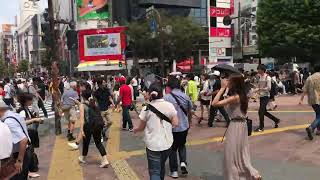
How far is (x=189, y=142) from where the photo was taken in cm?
1204

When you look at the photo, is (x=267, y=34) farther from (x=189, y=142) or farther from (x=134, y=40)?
(x=189, y=142)

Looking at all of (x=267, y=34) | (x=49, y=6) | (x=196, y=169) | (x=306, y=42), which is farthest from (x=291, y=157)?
(x=267, y=34)

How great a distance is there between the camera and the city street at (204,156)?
8.80 metres

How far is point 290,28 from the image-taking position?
128 ft

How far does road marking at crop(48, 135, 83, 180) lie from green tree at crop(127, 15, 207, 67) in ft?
160

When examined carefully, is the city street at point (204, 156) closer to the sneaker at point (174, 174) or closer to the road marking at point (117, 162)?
the road marking at point (117, 162)

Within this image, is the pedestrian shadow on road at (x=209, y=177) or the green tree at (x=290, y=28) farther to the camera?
the green tree at (x=290, y=28)

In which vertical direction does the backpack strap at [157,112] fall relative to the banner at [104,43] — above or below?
below

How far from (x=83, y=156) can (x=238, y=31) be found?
75881mm

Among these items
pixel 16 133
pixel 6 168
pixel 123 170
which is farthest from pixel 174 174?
pixel 6 168

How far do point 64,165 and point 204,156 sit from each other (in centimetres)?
271

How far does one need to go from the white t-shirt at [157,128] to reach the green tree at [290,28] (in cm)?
3145

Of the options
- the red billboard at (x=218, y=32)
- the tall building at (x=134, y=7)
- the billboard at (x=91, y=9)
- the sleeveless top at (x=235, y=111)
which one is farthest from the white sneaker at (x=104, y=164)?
the red billboard at (x=218, y=32)

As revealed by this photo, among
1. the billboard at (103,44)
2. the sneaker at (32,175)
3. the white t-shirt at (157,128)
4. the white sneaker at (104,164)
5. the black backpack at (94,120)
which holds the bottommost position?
the sneaker at (32,175)
